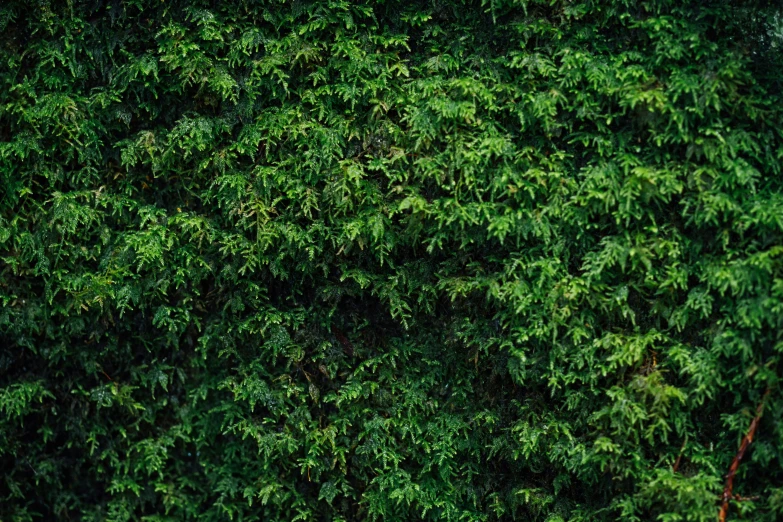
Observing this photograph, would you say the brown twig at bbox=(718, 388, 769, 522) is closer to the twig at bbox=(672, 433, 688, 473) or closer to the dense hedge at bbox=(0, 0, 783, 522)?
the dense hedge at bbox=(0, 0, 783, 522)

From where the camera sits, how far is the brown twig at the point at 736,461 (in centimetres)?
224

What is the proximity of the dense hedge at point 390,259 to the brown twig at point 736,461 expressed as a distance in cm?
2

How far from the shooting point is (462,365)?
2.59 metres

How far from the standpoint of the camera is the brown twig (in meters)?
2.24

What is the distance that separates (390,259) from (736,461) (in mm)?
1241

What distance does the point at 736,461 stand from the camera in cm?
227

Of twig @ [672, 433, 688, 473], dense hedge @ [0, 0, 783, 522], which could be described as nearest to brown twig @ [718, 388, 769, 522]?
dense hedge @ [0, 0, 783, 522]

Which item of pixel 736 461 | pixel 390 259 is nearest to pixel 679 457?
pixel 736 461

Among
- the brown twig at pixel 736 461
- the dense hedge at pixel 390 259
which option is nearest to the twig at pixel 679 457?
the dense hedge at pixel 390 259

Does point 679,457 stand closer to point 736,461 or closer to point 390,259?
point 736,461

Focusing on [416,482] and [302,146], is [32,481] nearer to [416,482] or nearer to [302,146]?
[416,482]

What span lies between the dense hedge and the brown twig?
0.07 ft

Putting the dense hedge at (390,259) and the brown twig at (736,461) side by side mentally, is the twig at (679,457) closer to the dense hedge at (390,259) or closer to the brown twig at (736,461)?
the dense hedge at (390,259)

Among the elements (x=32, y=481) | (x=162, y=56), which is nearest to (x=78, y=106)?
(x=162, y=56)
